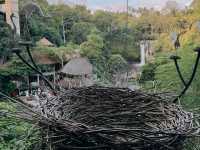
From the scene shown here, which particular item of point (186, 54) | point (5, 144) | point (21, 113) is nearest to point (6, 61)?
point (186, 54)

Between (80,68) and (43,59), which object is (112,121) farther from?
(43,59)

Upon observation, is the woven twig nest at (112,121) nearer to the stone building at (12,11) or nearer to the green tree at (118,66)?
the green tree at (118,66)

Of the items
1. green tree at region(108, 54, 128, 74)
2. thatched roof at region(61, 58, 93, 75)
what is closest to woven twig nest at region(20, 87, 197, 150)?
thatched roof at region(61, 58, 93, 75)

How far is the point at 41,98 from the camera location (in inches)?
36.2

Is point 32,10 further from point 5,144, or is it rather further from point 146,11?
point 146,11

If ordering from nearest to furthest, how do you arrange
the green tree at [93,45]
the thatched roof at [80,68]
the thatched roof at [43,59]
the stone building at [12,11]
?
1. the thatched roof at [80,68]
2. the stone building at [12,11]
3. the thatched roof at [43,59]
4. the green tree at [93,45]

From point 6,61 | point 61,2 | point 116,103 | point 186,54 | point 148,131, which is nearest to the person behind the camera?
point 148,131

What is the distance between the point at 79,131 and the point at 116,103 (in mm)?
300

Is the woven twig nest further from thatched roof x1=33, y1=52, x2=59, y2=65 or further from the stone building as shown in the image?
thatched roof x1=33, y1=52, x2=59, y2=65

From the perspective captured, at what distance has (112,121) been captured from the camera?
0.88 meters

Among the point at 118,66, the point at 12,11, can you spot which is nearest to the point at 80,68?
the point at 118,66

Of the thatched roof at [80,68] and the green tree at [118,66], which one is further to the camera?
the green tree at [118,66]

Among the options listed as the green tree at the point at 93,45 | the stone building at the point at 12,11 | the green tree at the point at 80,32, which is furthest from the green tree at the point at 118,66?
the green tree at the point at 80,32

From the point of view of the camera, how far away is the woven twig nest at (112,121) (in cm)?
62
